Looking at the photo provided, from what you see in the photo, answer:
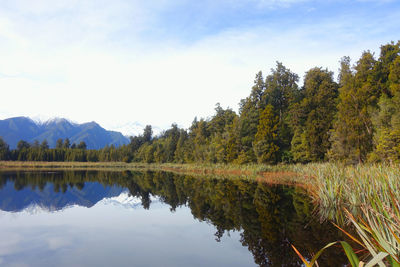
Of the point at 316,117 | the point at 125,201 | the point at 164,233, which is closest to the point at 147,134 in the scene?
the point at 316,117

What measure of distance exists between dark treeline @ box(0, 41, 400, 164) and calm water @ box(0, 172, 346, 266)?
14032 millimetres

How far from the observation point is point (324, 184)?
11641mm

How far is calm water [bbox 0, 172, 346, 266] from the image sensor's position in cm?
671

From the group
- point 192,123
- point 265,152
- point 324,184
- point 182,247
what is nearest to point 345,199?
point 324,184

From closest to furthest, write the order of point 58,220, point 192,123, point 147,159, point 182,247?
point 182,247 → point 58,220 → point 192,123 → point 147,159

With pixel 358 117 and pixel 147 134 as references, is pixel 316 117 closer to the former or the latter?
pixel 358 117

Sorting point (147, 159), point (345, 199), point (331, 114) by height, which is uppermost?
point (331, 114)

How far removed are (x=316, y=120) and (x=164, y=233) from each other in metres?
29.6

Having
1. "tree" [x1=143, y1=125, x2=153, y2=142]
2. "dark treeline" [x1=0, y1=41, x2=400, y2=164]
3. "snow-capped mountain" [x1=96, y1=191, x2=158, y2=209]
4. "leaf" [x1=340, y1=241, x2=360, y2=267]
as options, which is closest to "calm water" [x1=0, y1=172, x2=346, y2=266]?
"snow-capped mountain" [x1=96, y1=191, x2=158, y2=209]

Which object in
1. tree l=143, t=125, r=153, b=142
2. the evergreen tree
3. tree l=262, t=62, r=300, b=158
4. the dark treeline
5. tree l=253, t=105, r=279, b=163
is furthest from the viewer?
tree l=143, t=125, r=153, b=142

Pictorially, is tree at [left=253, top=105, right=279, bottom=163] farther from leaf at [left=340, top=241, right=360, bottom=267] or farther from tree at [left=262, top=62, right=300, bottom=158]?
leaf at [left=340, top=241, right=360, bottom=267]

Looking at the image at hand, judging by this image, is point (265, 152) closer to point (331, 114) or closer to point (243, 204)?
point (331, 114)

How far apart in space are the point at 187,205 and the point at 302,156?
79.1 feet

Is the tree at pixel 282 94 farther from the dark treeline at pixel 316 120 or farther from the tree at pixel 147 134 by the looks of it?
the tree at pixel 147 134
